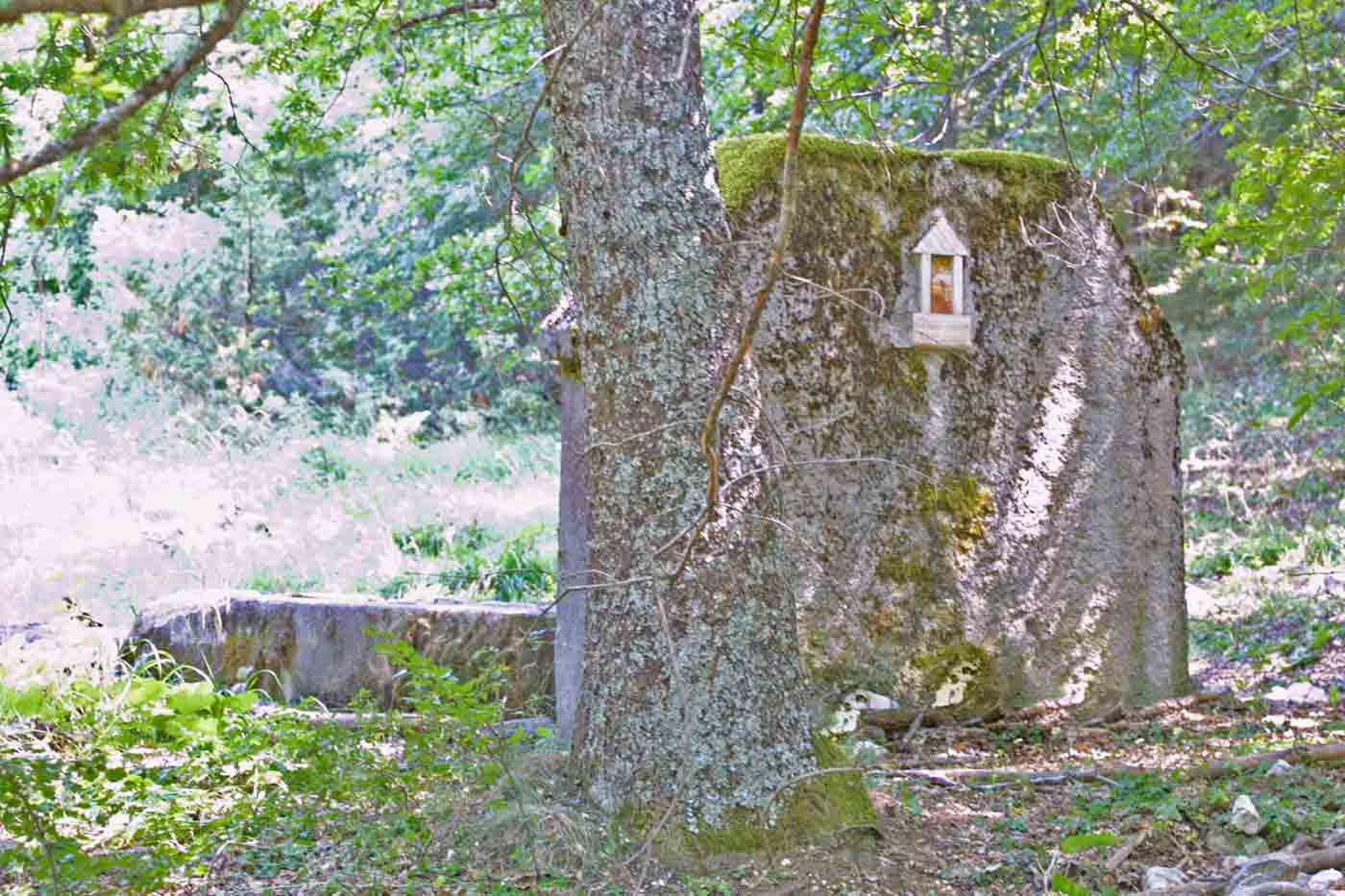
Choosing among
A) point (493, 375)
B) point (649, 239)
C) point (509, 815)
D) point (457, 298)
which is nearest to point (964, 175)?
point (649, 239)

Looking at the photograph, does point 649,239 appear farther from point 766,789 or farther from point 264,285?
point 264,285

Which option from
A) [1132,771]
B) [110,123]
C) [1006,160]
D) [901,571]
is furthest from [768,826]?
[1006,160]

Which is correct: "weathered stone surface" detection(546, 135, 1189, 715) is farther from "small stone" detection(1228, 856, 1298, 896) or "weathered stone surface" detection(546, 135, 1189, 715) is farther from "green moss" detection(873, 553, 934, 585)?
"small stone" detection(1228, 856, 1298, 896)

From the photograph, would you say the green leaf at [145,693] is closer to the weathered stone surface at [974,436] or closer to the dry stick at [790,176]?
the weathered stone surface at [974,436]

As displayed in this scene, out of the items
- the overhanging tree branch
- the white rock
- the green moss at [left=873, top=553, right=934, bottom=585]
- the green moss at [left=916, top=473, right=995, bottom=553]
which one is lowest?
the white rock

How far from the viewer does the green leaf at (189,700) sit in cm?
518

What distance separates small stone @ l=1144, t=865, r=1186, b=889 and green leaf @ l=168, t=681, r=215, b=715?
3521 mm

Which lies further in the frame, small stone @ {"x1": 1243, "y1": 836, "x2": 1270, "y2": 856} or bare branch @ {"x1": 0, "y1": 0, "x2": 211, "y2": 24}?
small stone @ {"x1": 1243, "y1": 836, "x2": 1270, "y2": 856}

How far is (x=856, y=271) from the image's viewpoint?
5.79m

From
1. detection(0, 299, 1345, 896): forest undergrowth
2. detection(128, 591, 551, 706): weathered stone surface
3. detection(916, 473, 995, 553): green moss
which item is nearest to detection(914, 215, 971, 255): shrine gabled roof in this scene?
detection(916, 473, 995, 553): green moss

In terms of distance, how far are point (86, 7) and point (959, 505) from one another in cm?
477

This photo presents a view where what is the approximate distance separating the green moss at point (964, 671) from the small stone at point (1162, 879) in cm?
219

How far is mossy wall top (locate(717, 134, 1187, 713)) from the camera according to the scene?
5.59 meters

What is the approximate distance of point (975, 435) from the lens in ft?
19.5
